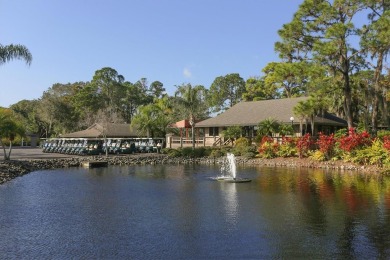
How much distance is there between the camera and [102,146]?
43625 mm

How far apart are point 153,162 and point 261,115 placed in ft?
47.3

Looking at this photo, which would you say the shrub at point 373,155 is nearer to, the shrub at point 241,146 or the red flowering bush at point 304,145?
the red flowering bush at point 304,145

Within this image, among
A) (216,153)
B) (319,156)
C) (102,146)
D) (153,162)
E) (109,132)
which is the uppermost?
(109,132)

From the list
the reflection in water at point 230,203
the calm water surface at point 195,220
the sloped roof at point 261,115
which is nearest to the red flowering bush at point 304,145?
the sloped roof at point 261,115

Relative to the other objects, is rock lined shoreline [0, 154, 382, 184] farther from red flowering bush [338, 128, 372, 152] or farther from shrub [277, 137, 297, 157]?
red flowering bush [338, 128, 372, 152]

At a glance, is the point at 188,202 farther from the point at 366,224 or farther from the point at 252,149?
the point at 252,149

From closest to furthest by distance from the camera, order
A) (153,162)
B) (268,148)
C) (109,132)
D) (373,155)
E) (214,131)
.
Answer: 1. (373,155)
2. (268,148)
3. (153,162)
4. (214,131)
5. (109,132)

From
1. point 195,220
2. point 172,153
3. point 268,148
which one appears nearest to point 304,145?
point 268,148

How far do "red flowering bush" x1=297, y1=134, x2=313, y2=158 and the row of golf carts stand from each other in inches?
642

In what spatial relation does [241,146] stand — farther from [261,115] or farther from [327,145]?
[327,145]

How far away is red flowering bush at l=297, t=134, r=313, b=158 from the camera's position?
33.5m

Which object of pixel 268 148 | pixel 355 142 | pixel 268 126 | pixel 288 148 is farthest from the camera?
pixel 268 126

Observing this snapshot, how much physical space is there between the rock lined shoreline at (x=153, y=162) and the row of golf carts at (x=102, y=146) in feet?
18.9

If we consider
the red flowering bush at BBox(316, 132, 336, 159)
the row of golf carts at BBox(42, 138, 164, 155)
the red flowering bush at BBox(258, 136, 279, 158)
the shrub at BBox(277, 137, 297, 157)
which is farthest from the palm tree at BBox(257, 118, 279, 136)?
the row of golf carts at BBox(42, 138, 164, 155)
